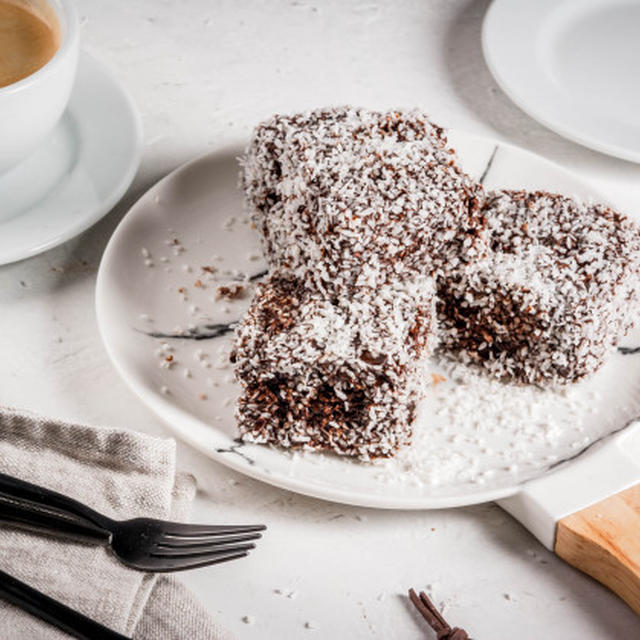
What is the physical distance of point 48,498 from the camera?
4.20 ft

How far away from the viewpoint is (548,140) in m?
2.11

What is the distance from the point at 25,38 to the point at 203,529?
3.27 ft

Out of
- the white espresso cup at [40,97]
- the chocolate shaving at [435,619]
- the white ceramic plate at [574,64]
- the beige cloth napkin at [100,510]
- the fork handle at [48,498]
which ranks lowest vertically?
the beige cloth napkin at [100,510]

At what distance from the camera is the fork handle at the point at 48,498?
128 centimetres

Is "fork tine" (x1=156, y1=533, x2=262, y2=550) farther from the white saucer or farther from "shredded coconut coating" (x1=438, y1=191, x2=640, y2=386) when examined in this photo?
the white saucer

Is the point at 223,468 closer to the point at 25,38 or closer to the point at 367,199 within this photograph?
the point at 367,199

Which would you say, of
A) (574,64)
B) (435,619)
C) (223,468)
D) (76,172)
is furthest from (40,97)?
(574,64)

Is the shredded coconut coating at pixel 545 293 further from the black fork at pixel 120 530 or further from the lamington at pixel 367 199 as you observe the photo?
the black fork at pixel 120 530

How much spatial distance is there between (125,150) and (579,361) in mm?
897

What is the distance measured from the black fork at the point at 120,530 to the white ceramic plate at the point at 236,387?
12cm

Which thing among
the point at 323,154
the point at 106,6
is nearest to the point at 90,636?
the point at 323,154

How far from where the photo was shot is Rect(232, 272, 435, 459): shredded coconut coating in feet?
4.47

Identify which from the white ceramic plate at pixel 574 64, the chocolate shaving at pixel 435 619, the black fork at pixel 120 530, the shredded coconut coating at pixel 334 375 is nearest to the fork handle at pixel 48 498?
the black fork at pixel 120 530

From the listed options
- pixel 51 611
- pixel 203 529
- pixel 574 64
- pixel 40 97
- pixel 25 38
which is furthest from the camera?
pixel 574 64
